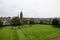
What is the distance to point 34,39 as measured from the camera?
83.1 ft

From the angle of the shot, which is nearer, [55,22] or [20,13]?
[55,22]

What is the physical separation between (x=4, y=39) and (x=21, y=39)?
3402 millimetres

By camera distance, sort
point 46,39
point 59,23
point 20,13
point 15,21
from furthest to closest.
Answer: point 20,13 < point 15,21 < point 59,23 < point 46,39

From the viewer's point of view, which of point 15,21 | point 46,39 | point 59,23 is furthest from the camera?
point 15,21

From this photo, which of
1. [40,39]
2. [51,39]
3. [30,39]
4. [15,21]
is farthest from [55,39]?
[15,21]

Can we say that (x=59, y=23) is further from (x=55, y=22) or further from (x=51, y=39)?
(x=51, y=39)

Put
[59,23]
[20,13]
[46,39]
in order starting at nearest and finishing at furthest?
1. [46,39]
2. [59,23]
3. [20,13]

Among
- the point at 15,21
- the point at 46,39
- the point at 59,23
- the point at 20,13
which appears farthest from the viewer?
the point at 20,13

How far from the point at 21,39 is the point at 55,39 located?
21.9 ft

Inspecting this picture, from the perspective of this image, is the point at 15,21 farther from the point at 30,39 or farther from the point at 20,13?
the point at 30,39

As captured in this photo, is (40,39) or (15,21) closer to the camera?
(40,39)

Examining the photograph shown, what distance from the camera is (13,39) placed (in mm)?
25453

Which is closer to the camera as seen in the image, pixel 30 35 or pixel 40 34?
pixel 30 35

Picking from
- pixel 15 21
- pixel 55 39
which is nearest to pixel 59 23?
pixel 15 21
